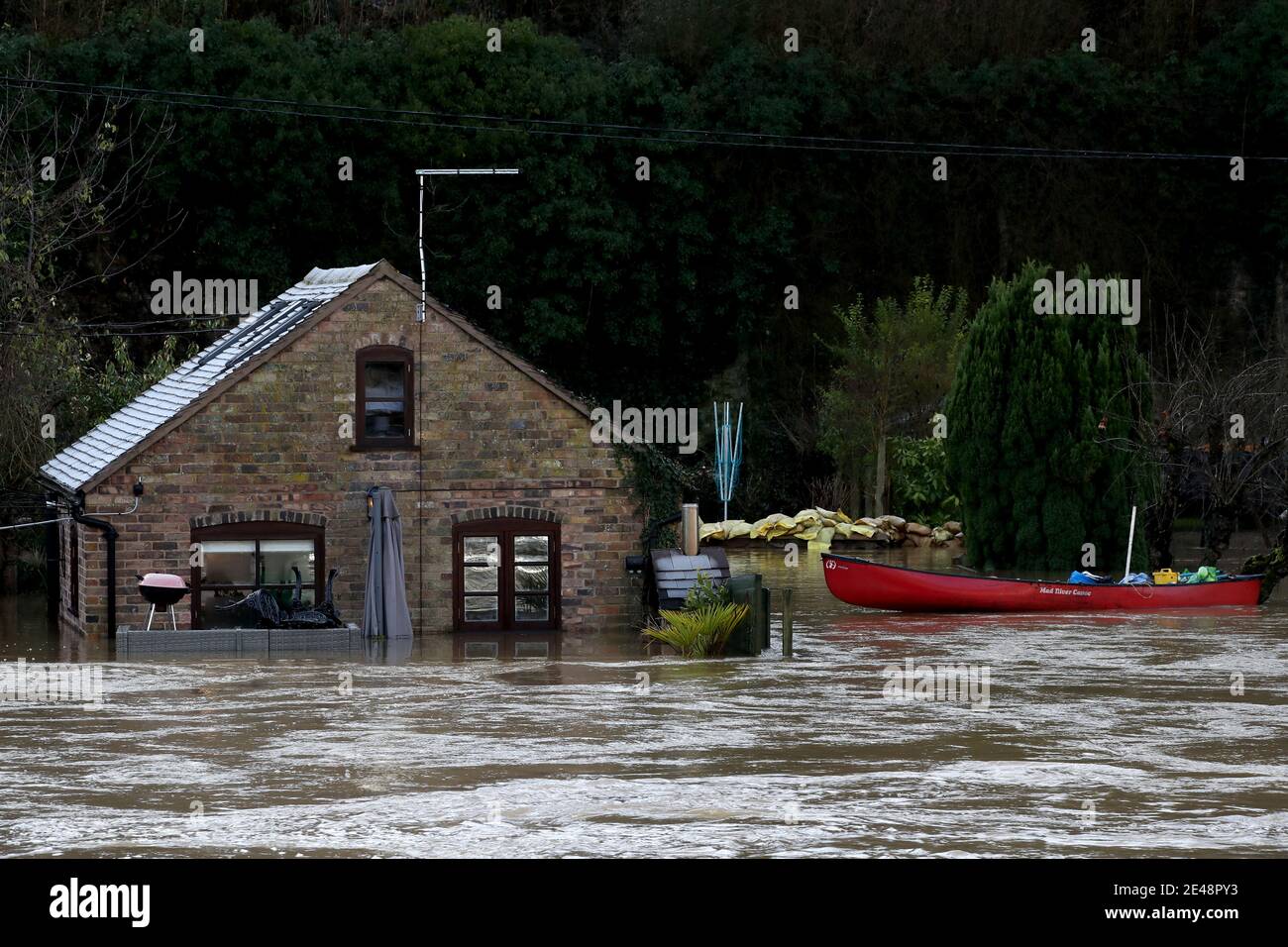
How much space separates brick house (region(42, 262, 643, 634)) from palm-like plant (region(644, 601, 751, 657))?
2.15m

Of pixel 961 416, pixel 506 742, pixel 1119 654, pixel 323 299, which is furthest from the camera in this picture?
pixel 961 416

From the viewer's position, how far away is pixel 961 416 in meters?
40.4

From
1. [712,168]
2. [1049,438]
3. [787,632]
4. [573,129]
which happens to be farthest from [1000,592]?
[712,168]

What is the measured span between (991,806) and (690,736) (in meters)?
4.49

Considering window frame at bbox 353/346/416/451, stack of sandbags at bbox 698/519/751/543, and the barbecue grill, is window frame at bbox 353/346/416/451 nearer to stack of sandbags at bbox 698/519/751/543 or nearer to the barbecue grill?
the barbecue grill

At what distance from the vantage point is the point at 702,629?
27.1 meters

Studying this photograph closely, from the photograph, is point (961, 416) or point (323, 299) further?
point (961, 416)

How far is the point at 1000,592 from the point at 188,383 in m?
13.0

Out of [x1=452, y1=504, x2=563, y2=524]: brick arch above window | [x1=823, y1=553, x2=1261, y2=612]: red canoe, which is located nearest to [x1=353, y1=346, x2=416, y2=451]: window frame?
[x1=452, y1=504, x2=563, y2=524]: brick arch above window

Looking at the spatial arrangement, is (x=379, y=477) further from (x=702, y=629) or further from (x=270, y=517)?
(x=702, y=629)

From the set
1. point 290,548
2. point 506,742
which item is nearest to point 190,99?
point 290,548

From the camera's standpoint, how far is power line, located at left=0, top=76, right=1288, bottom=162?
44.5 metres
